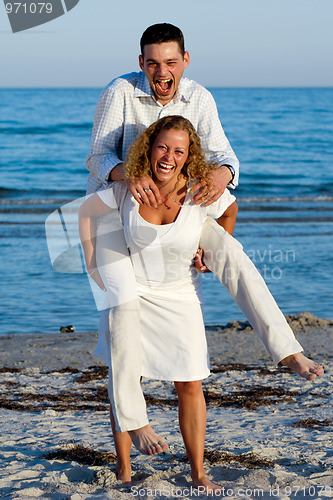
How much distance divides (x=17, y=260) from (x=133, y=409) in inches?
321

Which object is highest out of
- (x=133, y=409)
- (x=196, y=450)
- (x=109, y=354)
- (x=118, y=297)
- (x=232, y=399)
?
(x=118, y=297)

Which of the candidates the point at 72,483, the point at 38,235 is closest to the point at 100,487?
the point at 72,483

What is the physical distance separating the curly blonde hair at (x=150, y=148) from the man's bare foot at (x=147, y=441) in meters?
1.22

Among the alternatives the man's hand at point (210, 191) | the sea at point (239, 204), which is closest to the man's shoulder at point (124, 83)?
the man's hand at point (210, 191)

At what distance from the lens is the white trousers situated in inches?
128

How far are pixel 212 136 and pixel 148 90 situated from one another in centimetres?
42

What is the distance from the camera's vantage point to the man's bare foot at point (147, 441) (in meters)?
3.12

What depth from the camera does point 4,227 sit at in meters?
14.6

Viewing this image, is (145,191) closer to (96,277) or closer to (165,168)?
(165,168)

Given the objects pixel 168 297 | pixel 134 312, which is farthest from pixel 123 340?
pixel 168 297

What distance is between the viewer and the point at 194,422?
3402 millimetres

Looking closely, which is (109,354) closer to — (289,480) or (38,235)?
(289,480)

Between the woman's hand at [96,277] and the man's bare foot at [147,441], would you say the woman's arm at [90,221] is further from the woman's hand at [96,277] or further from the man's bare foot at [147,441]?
the man's bare foot at [147,441]

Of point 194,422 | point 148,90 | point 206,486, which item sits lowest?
point 206,486
